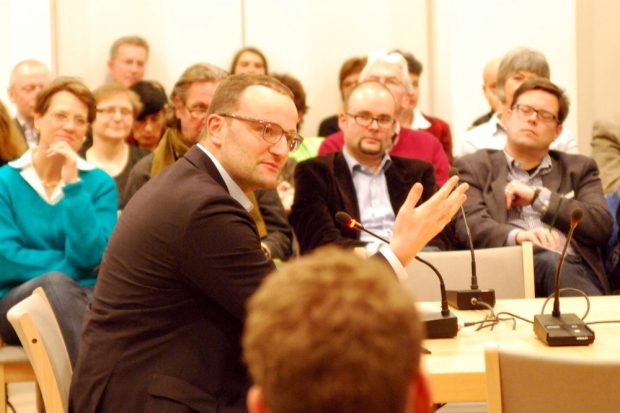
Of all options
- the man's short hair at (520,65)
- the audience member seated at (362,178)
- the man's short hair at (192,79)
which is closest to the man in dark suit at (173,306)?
the audience member seated at (362,178)

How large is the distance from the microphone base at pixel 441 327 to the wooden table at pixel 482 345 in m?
0.02

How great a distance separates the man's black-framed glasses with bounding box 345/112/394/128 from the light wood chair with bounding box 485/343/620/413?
8.96ft

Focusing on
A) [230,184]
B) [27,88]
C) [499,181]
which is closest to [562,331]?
[230,184]

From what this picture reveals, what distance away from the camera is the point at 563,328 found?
2.20 m

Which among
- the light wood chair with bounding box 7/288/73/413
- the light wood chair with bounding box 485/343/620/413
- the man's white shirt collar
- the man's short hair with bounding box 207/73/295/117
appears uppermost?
the man's short hair with bounding box 207/73/295/117

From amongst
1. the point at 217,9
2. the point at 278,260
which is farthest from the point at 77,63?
the point at 278,260

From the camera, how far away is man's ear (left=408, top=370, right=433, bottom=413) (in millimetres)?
898

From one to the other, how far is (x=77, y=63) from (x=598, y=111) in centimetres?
329

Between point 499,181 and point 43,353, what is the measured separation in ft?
7.89

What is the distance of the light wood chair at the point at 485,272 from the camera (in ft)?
10.2

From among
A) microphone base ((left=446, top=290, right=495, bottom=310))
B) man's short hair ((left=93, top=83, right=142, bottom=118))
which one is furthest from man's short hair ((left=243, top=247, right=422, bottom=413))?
man's short hair ((left=93, top=83, right=142, bottom=118))

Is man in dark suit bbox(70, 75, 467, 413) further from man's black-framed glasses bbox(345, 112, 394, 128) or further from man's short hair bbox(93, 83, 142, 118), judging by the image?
man's short hair bbox(93, 83, 142, 118)

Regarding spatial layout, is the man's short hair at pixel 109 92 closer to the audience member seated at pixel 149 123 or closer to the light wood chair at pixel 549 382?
the audience member seated at pixel 149 123

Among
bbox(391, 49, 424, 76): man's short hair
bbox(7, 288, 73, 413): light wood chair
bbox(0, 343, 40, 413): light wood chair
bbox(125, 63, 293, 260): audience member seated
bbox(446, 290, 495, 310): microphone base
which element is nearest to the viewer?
bbox(7, 288, 73, 413): light wood chair
